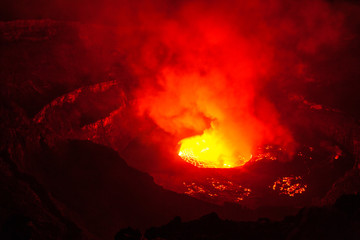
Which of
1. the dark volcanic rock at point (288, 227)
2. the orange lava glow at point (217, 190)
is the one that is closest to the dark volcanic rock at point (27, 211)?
the dark volcanic rock at point (288, 227)

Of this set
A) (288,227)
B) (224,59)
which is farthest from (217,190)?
(224,59)

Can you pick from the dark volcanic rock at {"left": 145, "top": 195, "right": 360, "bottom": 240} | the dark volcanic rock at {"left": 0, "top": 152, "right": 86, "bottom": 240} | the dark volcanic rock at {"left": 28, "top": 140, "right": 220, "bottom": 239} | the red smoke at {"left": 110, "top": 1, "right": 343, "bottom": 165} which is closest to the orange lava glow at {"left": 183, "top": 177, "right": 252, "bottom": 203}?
the dark volcanic rock at {"left": 28, "top": 140, "right": 220, "bottom": 239}

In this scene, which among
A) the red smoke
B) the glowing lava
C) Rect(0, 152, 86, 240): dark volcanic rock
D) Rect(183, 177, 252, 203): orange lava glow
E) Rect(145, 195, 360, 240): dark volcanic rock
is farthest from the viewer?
the red smoke

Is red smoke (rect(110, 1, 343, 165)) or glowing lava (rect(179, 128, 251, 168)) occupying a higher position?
red smoke (rect(110, 1, 343, 165))

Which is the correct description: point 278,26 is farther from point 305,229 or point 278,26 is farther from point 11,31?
point 305,229

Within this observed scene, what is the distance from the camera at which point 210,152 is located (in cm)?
917

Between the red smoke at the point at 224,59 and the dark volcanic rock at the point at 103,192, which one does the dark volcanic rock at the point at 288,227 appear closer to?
the dark volcanic rock at the point at 103,192

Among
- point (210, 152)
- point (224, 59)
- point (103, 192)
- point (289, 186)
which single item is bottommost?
point (103, 192)

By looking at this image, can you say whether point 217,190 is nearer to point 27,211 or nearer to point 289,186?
point 289,186

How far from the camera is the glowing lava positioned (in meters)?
8.77

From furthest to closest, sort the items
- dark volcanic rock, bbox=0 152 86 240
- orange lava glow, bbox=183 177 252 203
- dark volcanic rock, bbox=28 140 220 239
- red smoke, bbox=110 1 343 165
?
red smoke, bbox=110 1 343 165
orange lava glow, bbox=183 177 252 203
dark volcanic rock, bbox=28 140 220 239
dark volcanic rock, bbox=0 152 86 240

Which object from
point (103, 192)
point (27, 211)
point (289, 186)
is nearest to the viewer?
point (27, 211)

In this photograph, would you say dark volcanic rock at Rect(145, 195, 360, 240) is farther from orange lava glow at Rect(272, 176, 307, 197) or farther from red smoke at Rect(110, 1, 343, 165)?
red smoke at Rect(110, 1, 343, 165)

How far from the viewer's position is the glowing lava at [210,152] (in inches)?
Result: 345
